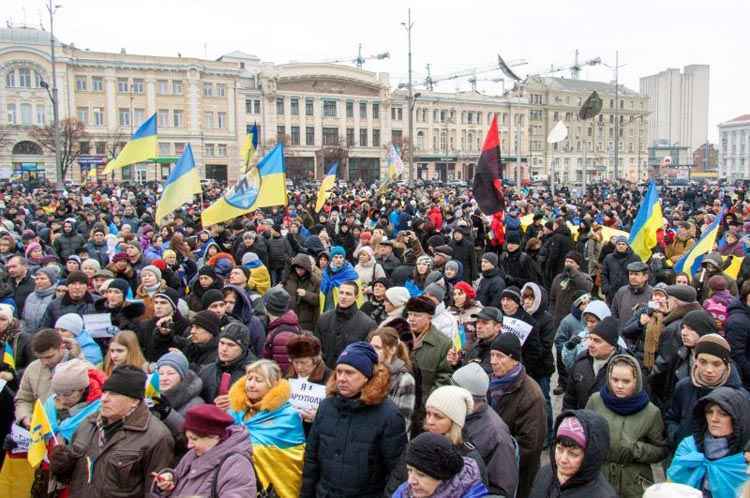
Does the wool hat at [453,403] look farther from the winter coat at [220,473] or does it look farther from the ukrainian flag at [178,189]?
the ukrainian flag at [178,189]

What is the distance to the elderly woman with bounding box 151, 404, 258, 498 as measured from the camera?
3115 mm

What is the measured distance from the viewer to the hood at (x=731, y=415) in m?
3.35

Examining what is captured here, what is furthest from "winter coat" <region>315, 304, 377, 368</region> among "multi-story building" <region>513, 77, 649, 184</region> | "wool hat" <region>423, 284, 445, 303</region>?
"multi-story building" <region>513, 77, 649, 184</region>

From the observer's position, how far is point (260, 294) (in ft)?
25.8

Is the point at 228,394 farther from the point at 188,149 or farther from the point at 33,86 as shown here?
the point at 33,86

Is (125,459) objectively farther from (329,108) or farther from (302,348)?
(329,108)

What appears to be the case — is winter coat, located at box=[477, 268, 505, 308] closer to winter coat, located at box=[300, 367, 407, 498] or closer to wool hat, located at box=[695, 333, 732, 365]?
wool hat, located at box=[695, 333, 732, 365]

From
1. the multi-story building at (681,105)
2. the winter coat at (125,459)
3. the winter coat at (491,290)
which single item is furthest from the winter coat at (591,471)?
the multi-story building at (681,105)

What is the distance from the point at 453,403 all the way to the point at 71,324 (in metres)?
3.31

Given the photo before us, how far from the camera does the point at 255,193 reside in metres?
10.4

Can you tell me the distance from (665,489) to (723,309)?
3816 mm

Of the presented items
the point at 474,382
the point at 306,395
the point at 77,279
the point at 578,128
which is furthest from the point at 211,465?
the point at 578,128

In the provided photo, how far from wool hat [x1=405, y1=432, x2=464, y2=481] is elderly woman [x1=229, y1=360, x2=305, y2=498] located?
3.68ft

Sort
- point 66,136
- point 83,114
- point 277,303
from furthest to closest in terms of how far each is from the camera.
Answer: point 83,114, point 66,136, point 277,303
